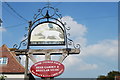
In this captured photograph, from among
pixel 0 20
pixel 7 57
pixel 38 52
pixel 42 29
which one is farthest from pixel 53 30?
pixel 7 57

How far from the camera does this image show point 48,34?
8.94m

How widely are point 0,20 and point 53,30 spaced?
4116mm

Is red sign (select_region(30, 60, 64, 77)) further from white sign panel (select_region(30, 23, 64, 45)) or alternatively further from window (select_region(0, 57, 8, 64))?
window (select_region(0, 57, 8, 64))

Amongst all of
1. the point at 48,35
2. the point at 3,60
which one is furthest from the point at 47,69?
the point at 3,60

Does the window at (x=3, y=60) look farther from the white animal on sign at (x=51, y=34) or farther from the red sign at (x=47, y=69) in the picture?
the red sign at (x=47, y=69)

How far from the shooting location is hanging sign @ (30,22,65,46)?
29.2 ft

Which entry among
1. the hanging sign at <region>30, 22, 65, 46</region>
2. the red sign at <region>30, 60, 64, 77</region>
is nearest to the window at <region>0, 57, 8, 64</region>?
the hanging sign at <region>30, 22, 65, 46</region>

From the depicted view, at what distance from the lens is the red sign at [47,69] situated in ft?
26.6

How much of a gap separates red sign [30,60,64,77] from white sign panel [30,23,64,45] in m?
1.12

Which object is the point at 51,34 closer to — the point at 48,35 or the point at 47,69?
the point at 48,35

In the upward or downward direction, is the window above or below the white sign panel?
below

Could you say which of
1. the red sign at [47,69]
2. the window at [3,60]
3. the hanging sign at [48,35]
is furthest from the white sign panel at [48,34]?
the window at [3,60]

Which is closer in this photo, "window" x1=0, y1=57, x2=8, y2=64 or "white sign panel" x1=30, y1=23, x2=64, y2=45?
"white sign panel" x1=30, y1=23, x2=64, y2=45

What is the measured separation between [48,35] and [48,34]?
1.9 inches
